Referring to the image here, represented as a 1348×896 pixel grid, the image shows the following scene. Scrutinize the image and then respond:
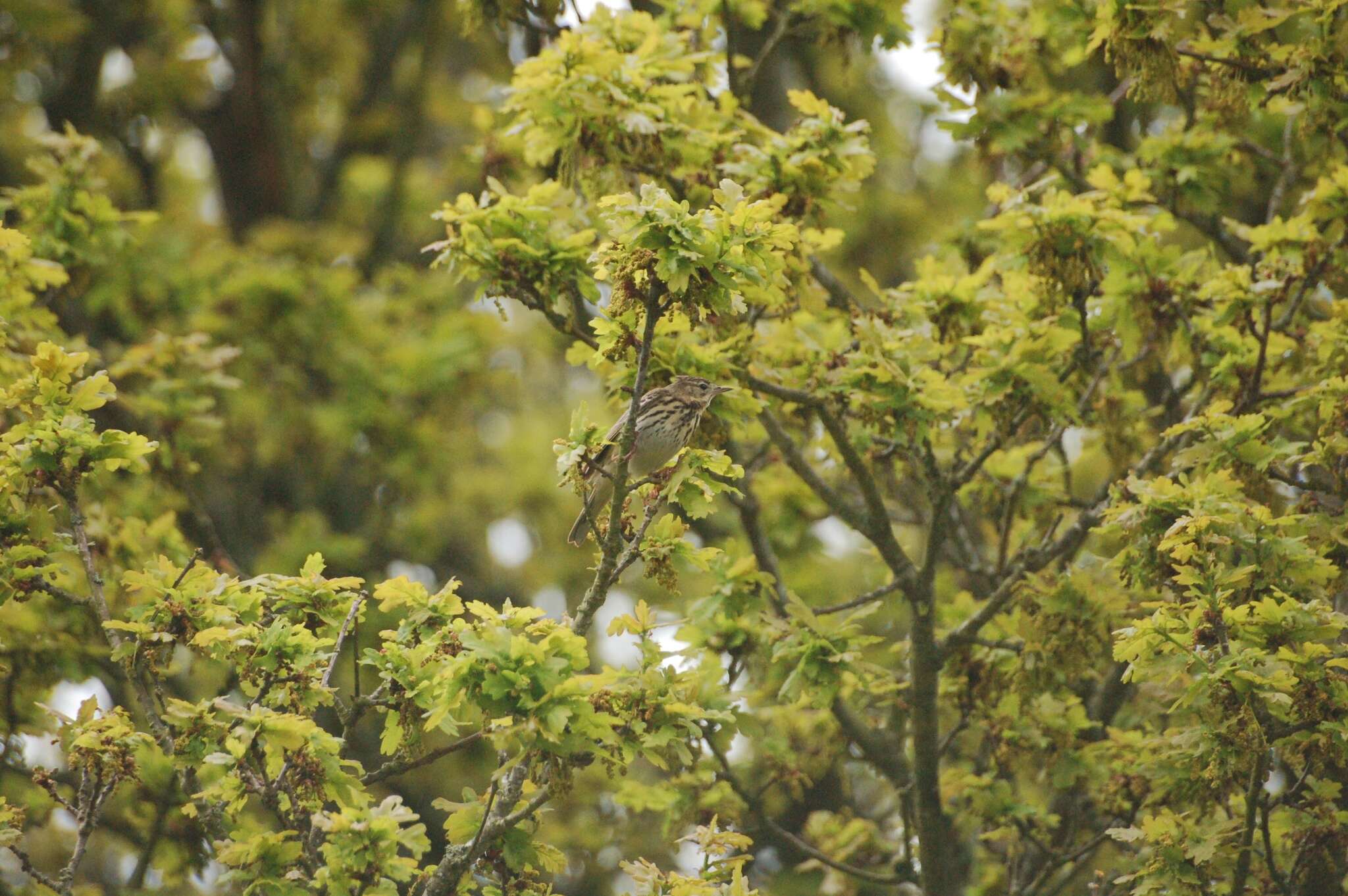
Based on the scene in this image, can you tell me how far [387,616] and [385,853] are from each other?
7932mm

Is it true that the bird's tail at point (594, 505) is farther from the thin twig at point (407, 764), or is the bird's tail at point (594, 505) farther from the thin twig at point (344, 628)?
the thin twig at point (407, 764)

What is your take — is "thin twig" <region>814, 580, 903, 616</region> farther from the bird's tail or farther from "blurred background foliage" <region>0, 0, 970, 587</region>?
"blurred background foliage" <region>0, 0, 970, 587</region>

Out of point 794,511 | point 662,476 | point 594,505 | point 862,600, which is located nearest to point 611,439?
point 662,476

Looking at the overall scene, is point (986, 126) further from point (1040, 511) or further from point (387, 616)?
point (387, 616)

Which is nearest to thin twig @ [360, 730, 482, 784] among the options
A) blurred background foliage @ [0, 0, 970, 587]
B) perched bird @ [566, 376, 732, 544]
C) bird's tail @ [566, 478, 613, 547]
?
perched bird @ [566, 376, 732, 544]

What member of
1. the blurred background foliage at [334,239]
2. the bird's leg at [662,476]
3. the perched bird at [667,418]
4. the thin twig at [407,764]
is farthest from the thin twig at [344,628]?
the blurred background foliage at [334,239]

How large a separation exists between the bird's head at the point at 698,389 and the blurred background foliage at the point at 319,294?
142 cm

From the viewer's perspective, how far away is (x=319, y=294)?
1203cm

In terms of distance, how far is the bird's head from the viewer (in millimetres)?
5930

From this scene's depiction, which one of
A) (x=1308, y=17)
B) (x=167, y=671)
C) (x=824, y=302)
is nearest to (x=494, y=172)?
(x=824, y=302)

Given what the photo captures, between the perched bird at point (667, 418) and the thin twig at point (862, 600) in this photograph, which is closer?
the perched bird at point (667, 418)

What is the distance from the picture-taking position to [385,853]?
454cm

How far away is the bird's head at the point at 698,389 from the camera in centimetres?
593

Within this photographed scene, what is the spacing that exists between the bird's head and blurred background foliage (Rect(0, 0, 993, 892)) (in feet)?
4.66
